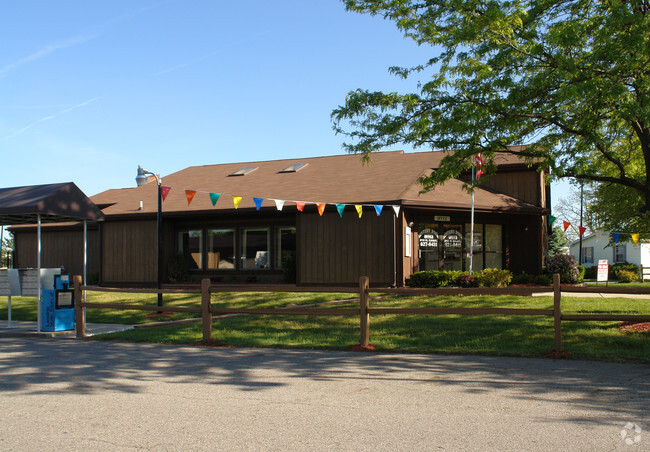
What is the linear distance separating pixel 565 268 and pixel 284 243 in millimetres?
10961

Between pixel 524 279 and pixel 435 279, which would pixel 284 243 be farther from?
pixel 524 279

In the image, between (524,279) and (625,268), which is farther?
(625,268)

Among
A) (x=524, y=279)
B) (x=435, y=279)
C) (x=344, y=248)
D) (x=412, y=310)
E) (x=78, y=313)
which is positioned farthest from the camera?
(x=524, y=279)

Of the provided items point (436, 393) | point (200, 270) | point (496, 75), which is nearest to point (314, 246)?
point (200, 270)

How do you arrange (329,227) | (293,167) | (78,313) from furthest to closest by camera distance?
(293,167)
(329,227)
(78,313)

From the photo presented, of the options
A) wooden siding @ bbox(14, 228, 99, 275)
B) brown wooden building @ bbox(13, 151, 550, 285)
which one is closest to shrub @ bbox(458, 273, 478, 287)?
brown wooden building @ bbox(13, 151, 550, 285)

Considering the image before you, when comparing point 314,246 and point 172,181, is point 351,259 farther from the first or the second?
point 172,181

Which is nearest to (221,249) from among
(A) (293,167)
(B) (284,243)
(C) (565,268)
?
(B) (284,243)

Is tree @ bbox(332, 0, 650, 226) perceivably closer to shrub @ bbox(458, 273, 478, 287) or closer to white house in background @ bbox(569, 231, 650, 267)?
shrub @ bbox(458, 273, 478, 287)

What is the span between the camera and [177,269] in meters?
24.0

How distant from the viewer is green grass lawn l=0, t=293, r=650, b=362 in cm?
976

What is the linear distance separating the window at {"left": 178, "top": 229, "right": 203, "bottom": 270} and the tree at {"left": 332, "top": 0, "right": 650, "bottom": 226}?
43.2ft

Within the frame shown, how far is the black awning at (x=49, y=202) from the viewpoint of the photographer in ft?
40.6

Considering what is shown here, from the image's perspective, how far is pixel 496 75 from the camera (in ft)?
37.4
